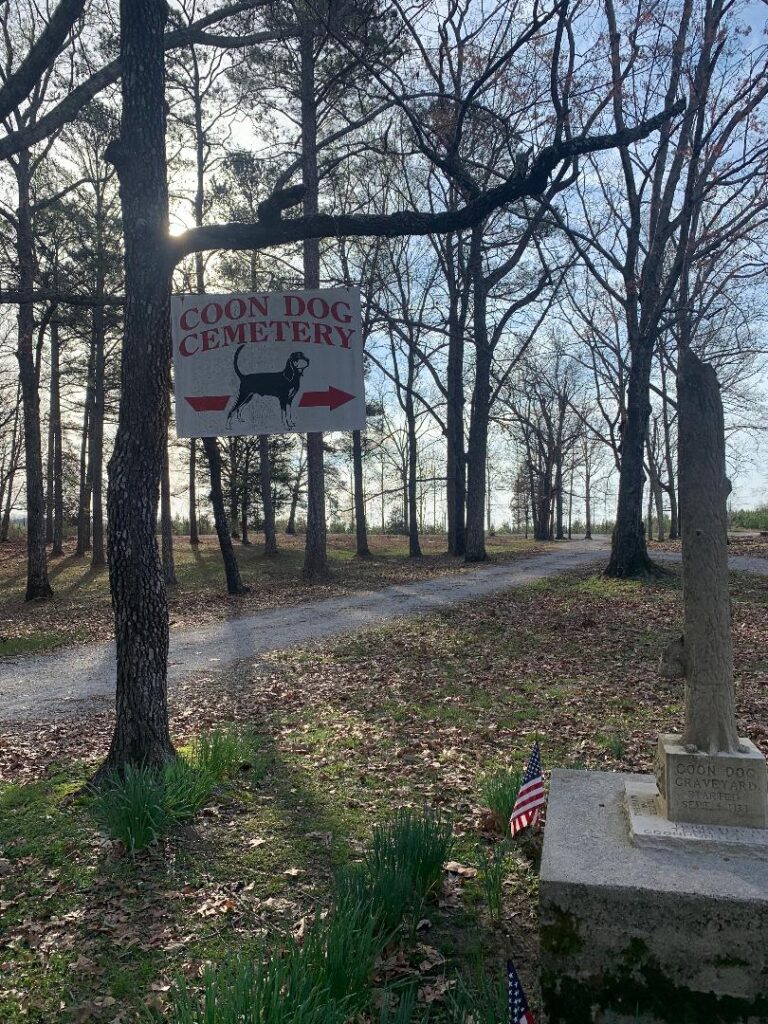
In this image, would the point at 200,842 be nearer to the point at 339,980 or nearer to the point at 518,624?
the point at 339,980

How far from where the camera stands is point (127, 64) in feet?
17.0

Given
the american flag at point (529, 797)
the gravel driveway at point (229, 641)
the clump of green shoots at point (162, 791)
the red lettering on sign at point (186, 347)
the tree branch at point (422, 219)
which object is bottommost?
the gravel driveway at point (229, 641)

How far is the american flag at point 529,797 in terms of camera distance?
3.90 metres

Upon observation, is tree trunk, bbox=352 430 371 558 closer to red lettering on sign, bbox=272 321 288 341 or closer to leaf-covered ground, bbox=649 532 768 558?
leaf-covered ground, bbox=649 532 768 558

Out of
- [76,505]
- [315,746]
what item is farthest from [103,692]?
[76,505]

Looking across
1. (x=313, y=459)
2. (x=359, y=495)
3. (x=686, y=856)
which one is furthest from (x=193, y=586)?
(x=686, y=856)

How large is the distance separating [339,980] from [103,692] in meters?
7.12

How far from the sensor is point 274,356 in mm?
5312

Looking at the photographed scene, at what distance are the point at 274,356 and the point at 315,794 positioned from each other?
2991 mm

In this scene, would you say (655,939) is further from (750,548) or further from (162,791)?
(750,548)

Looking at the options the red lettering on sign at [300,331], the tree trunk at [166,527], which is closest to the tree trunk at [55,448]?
the tree trunk at [166,527]

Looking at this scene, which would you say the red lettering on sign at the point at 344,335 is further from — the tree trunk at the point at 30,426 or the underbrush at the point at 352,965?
the tree trunk at the point at 30,426

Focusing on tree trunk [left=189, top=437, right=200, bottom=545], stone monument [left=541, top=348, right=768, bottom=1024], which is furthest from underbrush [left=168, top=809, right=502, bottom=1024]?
tree trunk [left=189, top=437, right=200, bottom=545]

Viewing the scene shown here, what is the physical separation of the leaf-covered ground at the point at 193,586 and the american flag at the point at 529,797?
32.1 ft
